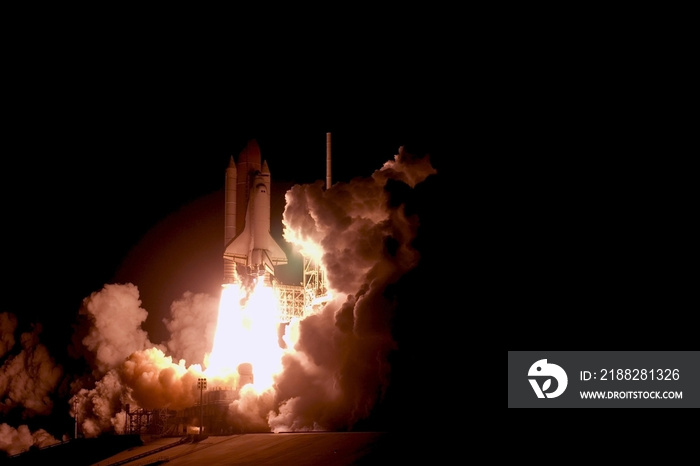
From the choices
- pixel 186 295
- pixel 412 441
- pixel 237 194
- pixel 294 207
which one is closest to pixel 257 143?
pixel 237 194

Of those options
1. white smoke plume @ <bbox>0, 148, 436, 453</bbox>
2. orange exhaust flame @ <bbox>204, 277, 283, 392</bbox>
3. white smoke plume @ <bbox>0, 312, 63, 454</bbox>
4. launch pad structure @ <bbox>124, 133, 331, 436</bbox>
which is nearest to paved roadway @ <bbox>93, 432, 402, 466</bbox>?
white smoke plume @ <bbox>0, 148, 436, 453</bbox>

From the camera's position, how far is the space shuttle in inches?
2168

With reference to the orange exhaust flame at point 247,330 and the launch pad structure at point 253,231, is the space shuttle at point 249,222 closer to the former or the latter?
the launch pad structure at point 253,231

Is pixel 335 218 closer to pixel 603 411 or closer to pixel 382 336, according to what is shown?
pixel 382 336

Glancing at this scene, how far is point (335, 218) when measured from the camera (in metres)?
47.3

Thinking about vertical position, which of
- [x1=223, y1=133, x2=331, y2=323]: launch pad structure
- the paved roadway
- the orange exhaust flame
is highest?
[x1=223, y1=133, x2=331, y2=323]: launch pad structure

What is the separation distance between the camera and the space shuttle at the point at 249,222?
5506cm

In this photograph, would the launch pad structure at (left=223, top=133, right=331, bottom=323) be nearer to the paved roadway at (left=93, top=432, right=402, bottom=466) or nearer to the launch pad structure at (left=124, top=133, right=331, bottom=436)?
the launch pad structure at (left=124, top=133, right=331, bottom=436)

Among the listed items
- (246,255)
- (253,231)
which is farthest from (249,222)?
(246,255)

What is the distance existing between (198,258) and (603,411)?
49.2 metres

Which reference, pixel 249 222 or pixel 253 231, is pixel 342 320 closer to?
pixel 253 231

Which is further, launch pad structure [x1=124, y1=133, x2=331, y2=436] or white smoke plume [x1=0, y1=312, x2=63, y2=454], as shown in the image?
white smoke plume [x1=0, y1=312, x2=63, y2=454]

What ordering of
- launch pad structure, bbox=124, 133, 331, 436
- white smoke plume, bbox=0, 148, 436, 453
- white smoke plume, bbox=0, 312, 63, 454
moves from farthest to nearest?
1. white smoke plume, bbox=0, 312, 63, 454
2. launch pad structure, bbox=124, 133, 331, 436
3. white smoke plume, bbox=0, 148, 436, 453

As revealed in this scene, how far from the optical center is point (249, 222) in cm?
5556
